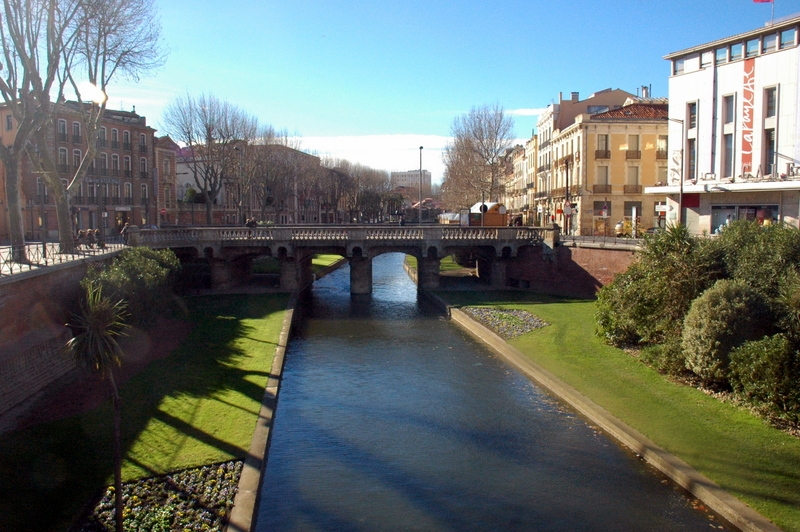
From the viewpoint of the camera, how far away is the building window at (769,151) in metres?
40.7

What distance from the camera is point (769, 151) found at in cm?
4106

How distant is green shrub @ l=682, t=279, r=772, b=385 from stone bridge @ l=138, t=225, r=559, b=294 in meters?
28.1

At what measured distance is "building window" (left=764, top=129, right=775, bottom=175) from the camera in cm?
4072

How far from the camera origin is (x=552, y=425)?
73.5ft

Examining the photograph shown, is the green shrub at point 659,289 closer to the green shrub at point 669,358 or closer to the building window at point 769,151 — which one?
the green shrub at point 669,358

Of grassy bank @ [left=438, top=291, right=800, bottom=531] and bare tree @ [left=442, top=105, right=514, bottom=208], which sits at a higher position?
bare tree @ [left=442, top=105, right=514, bottom=208]

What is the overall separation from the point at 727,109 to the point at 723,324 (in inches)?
1065

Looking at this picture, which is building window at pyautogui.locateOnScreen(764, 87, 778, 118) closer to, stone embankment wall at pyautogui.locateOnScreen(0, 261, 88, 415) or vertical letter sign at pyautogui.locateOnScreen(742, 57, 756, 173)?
vertical letter sign at pyautogui.locateOnScreen(742, 57, 756, 173)

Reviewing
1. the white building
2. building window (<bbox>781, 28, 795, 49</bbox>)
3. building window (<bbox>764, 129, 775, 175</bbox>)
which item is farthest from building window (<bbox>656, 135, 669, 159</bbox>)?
building window (<bbox>781, 28, 795, 49</bbox>)

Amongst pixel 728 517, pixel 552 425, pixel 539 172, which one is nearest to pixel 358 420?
pixel 552 425

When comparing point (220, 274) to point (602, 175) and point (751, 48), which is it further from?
point (751, 48)

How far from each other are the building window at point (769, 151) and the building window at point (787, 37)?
4.97 m

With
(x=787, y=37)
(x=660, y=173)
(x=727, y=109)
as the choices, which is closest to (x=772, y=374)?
(x=787, y=37)

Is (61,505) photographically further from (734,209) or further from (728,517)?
(734,209)
